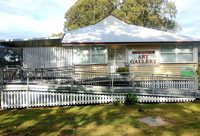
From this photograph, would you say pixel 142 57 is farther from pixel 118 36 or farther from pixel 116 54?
pixel 118 36

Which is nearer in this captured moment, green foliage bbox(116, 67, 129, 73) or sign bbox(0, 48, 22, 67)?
green foliage bbox(116, 67, 129, 73)

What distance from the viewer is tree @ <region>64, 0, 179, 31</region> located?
54.9 metres

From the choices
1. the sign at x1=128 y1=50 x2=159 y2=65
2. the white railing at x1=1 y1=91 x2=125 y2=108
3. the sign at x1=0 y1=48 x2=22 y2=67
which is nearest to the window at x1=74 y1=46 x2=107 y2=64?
the sign at x1=128 y1=50 x2=159 y2=65

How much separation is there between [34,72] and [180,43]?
34.7ft

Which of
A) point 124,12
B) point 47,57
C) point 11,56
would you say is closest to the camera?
point 47,57

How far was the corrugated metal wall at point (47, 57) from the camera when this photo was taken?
77.1 feet

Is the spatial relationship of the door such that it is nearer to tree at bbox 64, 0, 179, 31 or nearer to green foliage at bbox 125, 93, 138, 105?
green foliage at bbox 125, 93, 138, 105

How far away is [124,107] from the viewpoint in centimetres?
1538

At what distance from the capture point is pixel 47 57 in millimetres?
23547

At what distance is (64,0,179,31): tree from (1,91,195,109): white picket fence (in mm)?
38464

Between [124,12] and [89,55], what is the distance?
33476 millimetres

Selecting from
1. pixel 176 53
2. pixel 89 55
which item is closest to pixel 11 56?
pixel 89 55

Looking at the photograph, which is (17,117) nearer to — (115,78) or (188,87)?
(115,78)

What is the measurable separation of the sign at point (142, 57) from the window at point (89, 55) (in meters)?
2.04
